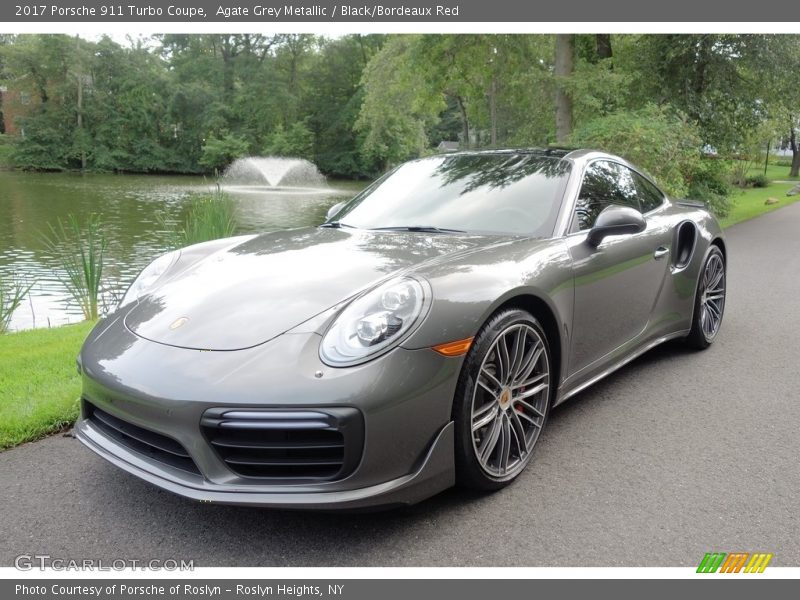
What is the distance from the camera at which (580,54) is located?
56.4 ft

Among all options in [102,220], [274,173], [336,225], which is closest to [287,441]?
[336,225]

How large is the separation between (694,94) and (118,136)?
4405cm

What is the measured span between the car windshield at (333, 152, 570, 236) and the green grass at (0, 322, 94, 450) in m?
1.80

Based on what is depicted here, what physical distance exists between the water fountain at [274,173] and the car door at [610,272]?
116ft

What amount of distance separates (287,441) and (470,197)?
1.89 metres

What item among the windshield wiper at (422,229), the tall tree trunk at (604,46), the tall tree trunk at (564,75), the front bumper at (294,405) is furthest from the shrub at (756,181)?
the front bumper at (294,405)

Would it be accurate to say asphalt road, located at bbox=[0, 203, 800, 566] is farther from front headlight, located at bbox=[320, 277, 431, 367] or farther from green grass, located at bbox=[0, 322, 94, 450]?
front headlight, located at bbox=[320, 277, 431, 367]

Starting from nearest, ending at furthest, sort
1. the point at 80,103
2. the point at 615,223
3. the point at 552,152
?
the point at 615,223
the point at 552,152
the point at 80,103

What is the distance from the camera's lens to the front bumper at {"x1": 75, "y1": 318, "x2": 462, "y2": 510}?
2246 millimetres

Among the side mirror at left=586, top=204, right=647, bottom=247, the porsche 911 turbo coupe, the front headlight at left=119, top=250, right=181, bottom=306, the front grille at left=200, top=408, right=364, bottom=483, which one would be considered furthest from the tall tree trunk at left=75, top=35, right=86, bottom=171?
the front grille at left=200, top=408, right=364, bottom=483

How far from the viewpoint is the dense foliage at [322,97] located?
15.8 m


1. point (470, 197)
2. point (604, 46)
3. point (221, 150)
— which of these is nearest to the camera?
point (470, 197)

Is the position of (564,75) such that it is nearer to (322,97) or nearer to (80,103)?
(322,97)

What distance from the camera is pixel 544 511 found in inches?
105
